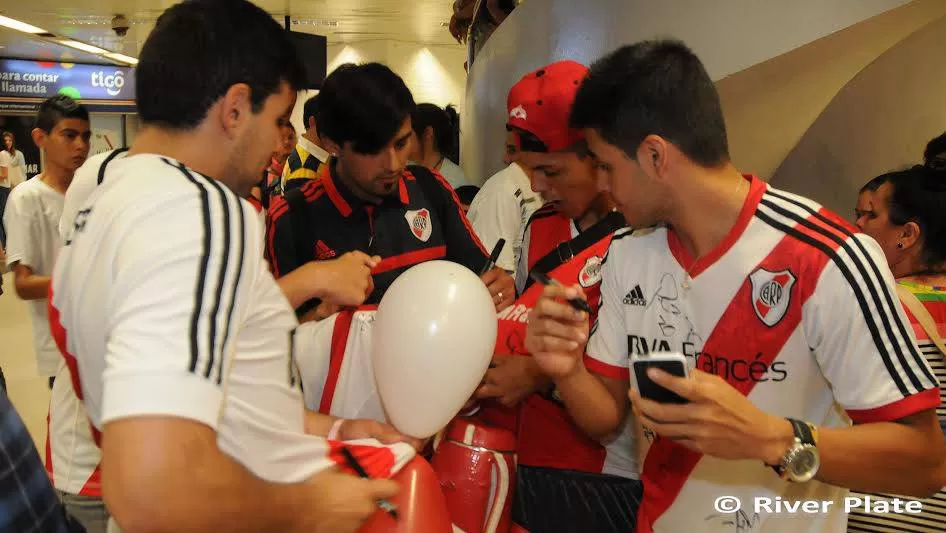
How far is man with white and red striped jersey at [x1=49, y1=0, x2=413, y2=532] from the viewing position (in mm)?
781

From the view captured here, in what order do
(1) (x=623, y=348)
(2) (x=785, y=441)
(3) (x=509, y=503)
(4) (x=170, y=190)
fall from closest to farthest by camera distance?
1. (4) (x=170, y=190)
2. (2) (x=785, y=441)
3. (1) (x=623, y=348)
4. (3) (x=509, y=503)

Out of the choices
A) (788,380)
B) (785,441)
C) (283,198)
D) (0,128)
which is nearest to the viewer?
(785,441)

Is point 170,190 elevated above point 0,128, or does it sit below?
below

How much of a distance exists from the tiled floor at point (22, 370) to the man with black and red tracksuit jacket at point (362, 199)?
2.64 metres

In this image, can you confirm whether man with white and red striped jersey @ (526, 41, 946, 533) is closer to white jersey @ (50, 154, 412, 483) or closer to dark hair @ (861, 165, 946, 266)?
white jersey @ (50, 154, 412, 483)

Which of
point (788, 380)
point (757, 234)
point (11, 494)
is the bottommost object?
point (11, 494)

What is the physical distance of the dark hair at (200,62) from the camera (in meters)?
1.06

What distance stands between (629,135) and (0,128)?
14395 mm

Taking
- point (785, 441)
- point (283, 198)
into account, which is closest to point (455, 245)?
point (283, 198)

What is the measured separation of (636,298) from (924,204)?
1.59 m

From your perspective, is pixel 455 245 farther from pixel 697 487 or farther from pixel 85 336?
pixel 85 336

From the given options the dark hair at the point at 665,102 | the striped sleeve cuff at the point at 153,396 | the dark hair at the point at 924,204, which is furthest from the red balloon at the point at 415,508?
the dark hair at the point at 924,204

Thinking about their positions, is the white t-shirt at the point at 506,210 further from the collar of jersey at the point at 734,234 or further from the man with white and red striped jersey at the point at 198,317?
the man with white and red striped jersey at the point at 198,317

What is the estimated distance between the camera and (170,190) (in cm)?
89
